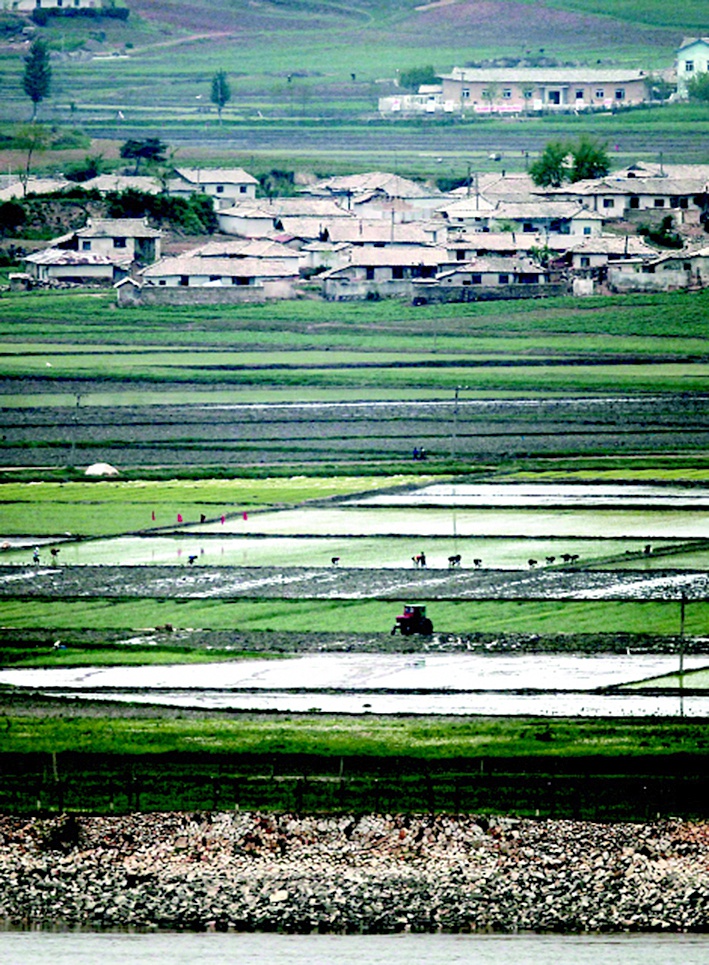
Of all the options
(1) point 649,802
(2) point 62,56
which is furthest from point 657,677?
(2) point 62,56

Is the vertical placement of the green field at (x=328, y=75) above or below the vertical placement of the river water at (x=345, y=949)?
above

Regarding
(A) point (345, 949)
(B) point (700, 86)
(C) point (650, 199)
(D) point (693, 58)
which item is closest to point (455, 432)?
(A) point (345, 949)

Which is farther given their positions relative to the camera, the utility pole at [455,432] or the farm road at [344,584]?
the utility pole at [455,432]

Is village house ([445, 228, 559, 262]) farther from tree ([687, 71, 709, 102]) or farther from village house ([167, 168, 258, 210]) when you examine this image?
tree ([687, 71, 709, 102])

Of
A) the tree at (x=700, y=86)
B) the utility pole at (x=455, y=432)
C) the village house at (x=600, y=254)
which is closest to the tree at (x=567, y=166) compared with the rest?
the village house at (x=600, y=254)

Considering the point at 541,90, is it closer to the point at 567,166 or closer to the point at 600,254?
the point at 567,166

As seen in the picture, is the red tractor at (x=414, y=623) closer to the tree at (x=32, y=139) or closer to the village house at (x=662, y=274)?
the village house at (x=662, y=274)

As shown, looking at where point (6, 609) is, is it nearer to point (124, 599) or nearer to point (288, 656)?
point (124, 599)
